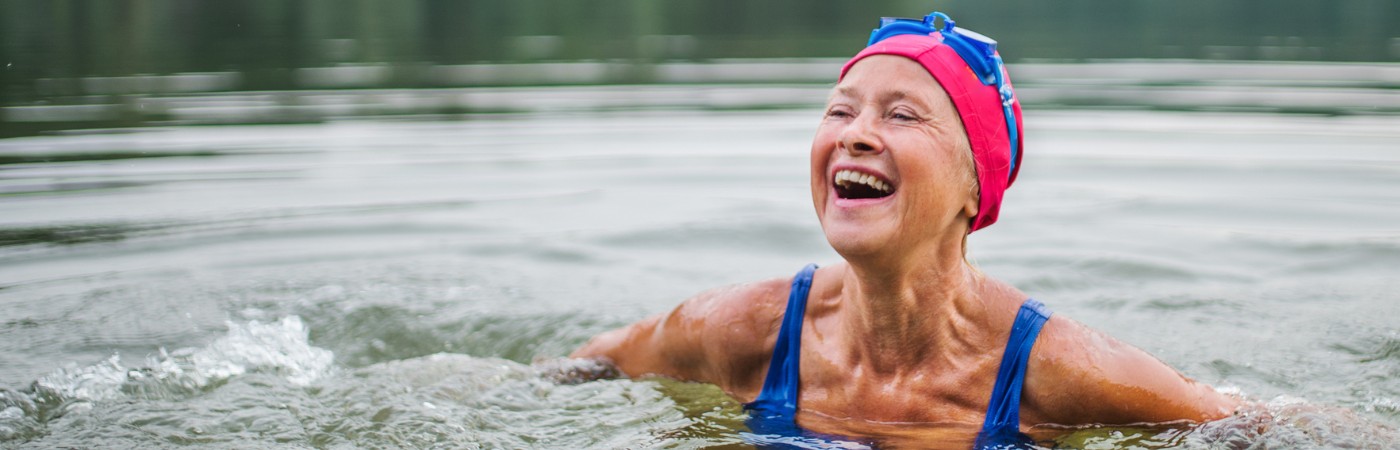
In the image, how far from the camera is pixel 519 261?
25.5 feet

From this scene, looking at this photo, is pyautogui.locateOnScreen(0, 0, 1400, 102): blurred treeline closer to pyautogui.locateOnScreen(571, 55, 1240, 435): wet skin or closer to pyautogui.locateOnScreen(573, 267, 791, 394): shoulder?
pyautogui.locateOnScreen(573, 267, 791, 394): shoulder

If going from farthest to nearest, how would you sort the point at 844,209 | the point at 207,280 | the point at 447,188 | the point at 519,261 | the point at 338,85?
the point at 338,85, the point at 447,188, the point at 519,261, the point at 207,280, the point at 844,209

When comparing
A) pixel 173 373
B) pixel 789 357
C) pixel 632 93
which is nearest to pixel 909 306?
pixel 789 357

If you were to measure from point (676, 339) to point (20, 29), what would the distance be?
20.3 meters

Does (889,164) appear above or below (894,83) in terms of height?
below

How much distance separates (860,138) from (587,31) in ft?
79.9

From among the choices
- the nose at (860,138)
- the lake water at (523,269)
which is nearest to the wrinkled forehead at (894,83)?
the nose at (860,138)

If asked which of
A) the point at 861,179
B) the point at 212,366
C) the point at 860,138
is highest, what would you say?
the point at 860,138

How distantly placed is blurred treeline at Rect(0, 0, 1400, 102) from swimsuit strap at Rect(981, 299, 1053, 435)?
13.7 meters

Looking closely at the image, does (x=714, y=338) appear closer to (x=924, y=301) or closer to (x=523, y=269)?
(x=924, y=301)

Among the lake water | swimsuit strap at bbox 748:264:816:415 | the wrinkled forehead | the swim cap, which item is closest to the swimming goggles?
the swim cap

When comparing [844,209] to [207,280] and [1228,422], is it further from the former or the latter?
[207,280]

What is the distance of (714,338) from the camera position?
14.1 ft

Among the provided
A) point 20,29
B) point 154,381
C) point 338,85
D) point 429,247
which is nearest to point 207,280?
point 429,247
